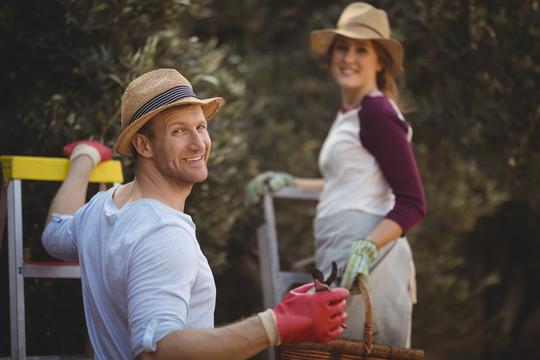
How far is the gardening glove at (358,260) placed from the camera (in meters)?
2.82

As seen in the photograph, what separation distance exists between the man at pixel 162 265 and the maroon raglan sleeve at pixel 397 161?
A: 3.38ft

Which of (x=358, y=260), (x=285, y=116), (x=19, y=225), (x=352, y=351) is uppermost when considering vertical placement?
(x=285, y=116)

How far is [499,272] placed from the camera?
23.7 ft

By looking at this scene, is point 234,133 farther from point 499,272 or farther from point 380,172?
point 499,272

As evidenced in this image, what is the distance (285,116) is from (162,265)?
14.0 ft

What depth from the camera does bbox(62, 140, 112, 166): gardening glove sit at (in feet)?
9.28

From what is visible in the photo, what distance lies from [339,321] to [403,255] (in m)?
1.33

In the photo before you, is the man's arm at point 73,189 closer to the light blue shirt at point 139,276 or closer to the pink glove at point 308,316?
the light blue shirt at point 139,276

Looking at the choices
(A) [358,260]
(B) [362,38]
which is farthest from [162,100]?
(B) [362,38]

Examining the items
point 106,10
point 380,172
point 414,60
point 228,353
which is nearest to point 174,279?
point 228,353

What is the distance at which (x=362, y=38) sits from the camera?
131 inches

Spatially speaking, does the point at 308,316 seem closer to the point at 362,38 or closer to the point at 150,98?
the point at 150,98

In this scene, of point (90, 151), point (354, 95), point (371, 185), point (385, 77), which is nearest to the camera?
point (90, 151)

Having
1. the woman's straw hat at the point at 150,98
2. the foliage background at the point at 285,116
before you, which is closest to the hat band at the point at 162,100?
the woman's straw hat at the point at 150,98
